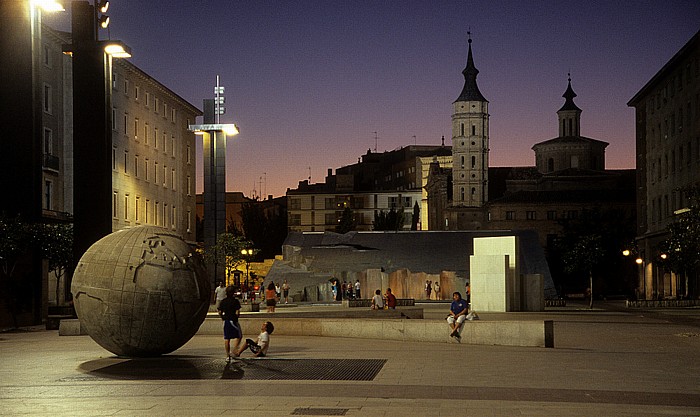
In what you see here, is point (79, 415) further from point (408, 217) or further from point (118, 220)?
point (408, 217)

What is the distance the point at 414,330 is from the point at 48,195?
123 feet

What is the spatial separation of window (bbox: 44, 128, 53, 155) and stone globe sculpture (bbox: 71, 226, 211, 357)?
38908 mm

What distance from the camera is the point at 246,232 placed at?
132 m

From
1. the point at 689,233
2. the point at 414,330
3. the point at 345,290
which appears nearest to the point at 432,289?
the point at 345,290

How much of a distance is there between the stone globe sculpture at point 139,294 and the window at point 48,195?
128 feet

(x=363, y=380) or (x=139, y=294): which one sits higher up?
(x=139, y=294)

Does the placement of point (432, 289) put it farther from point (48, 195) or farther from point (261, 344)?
point (261, 344)

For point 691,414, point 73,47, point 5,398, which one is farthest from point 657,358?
point 73,47

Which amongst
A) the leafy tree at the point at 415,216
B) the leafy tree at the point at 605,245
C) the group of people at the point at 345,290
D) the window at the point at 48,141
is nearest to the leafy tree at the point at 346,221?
the leafy tree at the point at 415,216

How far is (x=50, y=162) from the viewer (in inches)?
2280

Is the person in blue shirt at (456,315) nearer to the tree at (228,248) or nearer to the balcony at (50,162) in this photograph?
the balcony at (50,162)

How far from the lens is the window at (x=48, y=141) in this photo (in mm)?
57856

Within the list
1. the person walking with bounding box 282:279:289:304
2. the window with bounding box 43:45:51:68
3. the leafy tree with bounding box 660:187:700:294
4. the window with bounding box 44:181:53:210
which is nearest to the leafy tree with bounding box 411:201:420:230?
the person walking with bounding box 282:279:289:304

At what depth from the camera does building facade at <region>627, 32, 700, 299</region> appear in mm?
68938
